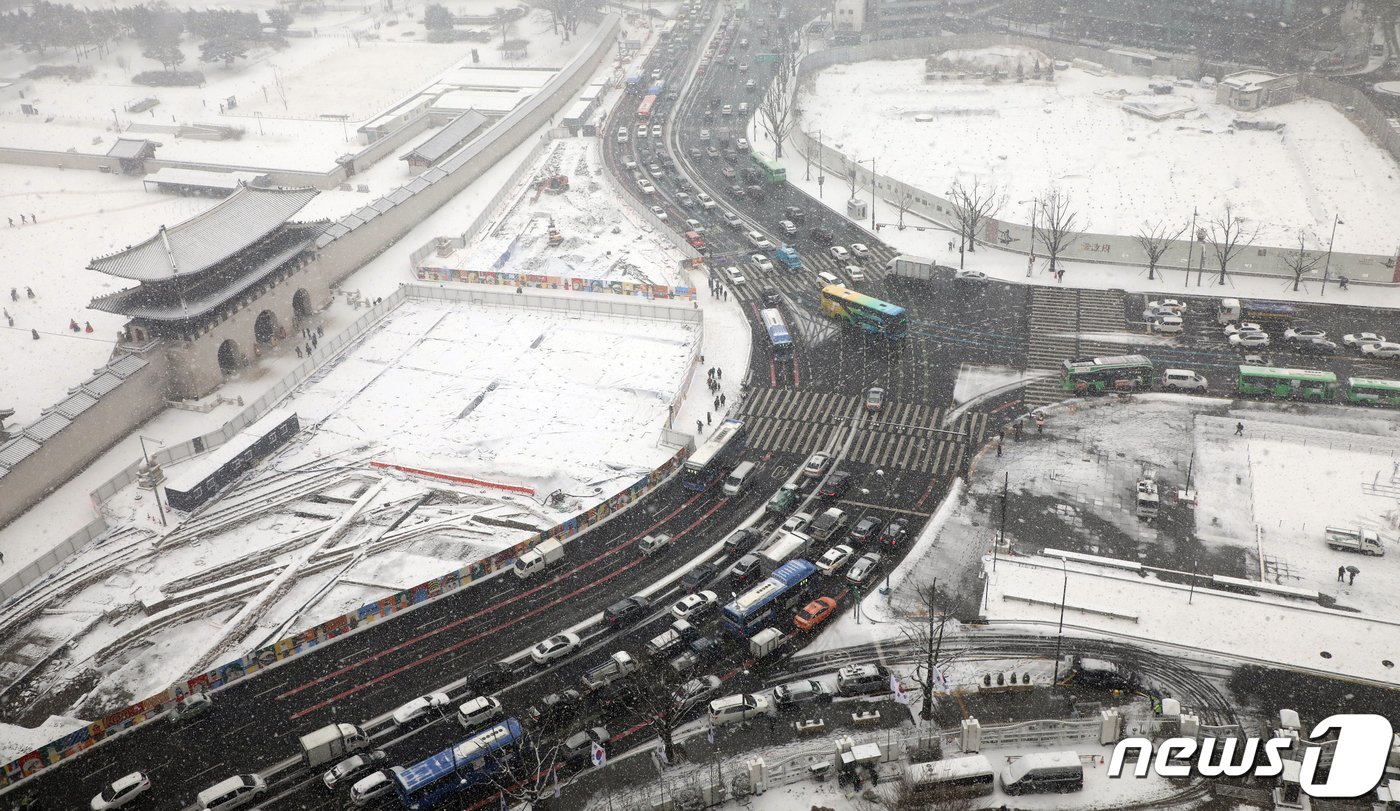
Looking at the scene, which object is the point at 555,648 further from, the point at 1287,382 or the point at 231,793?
the point at 1287,382

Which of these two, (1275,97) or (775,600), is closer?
(775,600)

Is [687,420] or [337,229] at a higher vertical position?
[337,229]

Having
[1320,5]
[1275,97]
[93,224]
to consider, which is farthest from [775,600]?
[1320,5]

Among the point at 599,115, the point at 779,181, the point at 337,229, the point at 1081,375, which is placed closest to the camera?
the point at 1081,375

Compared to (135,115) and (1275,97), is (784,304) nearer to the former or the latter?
(1275,97)

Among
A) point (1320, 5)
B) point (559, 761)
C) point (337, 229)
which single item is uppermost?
point (1320, 5)

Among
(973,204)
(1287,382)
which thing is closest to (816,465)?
(1287,382)

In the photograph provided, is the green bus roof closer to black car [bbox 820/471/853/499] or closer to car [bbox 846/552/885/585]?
black car [bbox 820/471/853/499]
